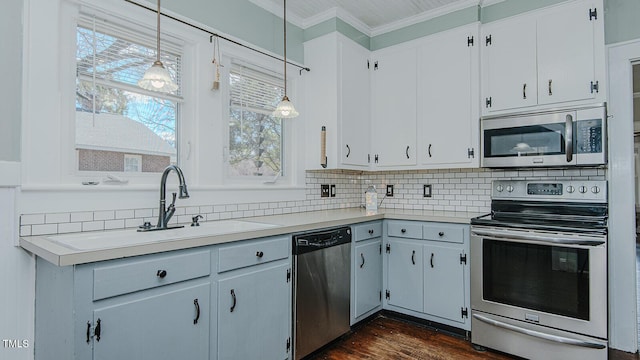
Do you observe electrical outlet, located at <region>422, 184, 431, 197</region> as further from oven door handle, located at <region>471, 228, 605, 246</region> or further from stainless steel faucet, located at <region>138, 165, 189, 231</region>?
stainless steel faucet, located at <region>138, 165, 189, 231</region>

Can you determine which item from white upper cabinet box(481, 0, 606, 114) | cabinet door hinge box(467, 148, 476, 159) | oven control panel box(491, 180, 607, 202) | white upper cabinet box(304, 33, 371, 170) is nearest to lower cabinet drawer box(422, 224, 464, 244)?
oven control panel box(491, 180, 607, 202)

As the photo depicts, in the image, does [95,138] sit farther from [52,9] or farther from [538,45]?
[538,45]

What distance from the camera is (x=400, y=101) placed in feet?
10.5

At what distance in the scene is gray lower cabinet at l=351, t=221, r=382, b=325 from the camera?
2.68 m

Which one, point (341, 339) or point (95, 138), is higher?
point (95, 138)

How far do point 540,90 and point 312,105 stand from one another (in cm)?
181

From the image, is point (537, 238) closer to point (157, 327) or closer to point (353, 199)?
point (353, 199)

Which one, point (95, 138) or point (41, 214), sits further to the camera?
point (95, 138)

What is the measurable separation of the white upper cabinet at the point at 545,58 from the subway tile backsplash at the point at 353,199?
23.9 inches

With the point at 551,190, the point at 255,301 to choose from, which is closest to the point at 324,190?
the point at 255,301

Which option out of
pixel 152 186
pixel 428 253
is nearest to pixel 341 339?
pixel 428 253

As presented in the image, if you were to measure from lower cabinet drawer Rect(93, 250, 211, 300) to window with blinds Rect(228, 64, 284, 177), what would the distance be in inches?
41.9

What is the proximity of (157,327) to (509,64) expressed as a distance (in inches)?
116

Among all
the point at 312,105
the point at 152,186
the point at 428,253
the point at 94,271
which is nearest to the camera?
the point at 94,271
